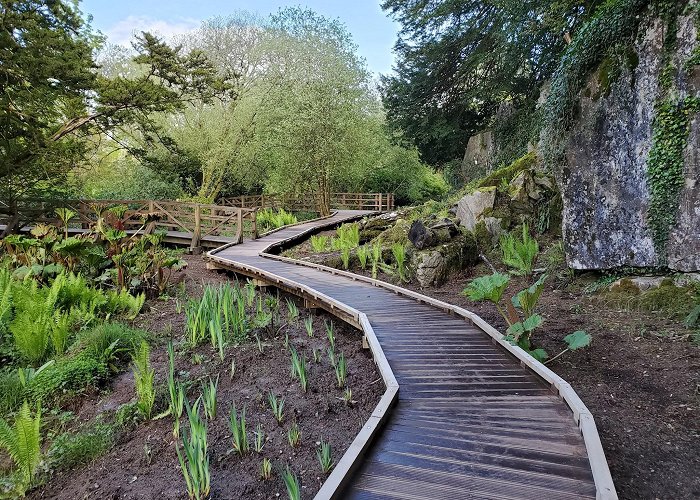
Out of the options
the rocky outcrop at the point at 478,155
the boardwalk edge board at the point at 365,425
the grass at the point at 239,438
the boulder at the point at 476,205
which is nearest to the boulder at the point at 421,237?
the boulder at the point at 476,205

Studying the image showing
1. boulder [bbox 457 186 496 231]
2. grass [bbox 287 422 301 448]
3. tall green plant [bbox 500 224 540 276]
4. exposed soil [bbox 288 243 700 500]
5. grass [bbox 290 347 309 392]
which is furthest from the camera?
boulder [bbox 457 186 496 231]

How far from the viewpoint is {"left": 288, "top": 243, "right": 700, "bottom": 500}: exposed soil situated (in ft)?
7.87

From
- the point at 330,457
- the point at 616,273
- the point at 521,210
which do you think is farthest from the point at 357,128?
the point at 330,457

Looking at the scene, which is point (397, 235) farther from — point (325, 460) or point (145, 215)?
point (145, 215)

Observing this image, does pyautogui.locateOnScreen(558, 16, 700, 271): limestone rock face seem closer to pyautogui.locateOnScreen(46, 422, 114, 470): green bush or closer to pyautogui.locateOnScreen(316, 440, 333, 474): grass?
pyautogui.locateOnScreen(316, 440, 333, 474): grass

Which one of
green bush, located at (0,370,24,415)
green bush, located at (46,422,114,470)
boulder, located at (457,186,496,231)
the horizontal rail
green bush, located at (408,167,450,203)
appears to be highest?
green bush, located at (408,167,450,203)

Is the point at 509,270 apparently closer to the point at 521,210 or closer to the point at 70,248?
the point at 521,210

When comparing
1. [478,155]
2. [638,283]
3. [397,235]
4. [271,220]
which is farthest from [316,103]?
[638,283]

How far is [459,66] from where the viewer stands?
13641 millimetres

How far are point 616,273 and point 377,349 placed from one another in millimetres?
3544

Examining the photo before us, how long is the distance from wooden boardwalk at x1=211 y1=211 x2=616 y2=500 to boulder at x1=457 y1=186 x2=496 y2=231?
4244mm

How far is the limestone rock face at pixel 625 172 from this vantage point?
4.54 meters

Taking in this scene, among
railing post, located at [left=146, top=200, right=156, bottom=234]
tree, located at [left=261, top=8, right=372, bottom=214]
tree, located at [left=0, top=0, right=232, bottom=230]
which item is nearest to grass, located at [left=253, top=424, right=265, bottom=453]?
tree, located at [left=0, top=0, right=232, bottom=230]

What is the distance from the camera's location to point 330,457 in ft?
8.84
